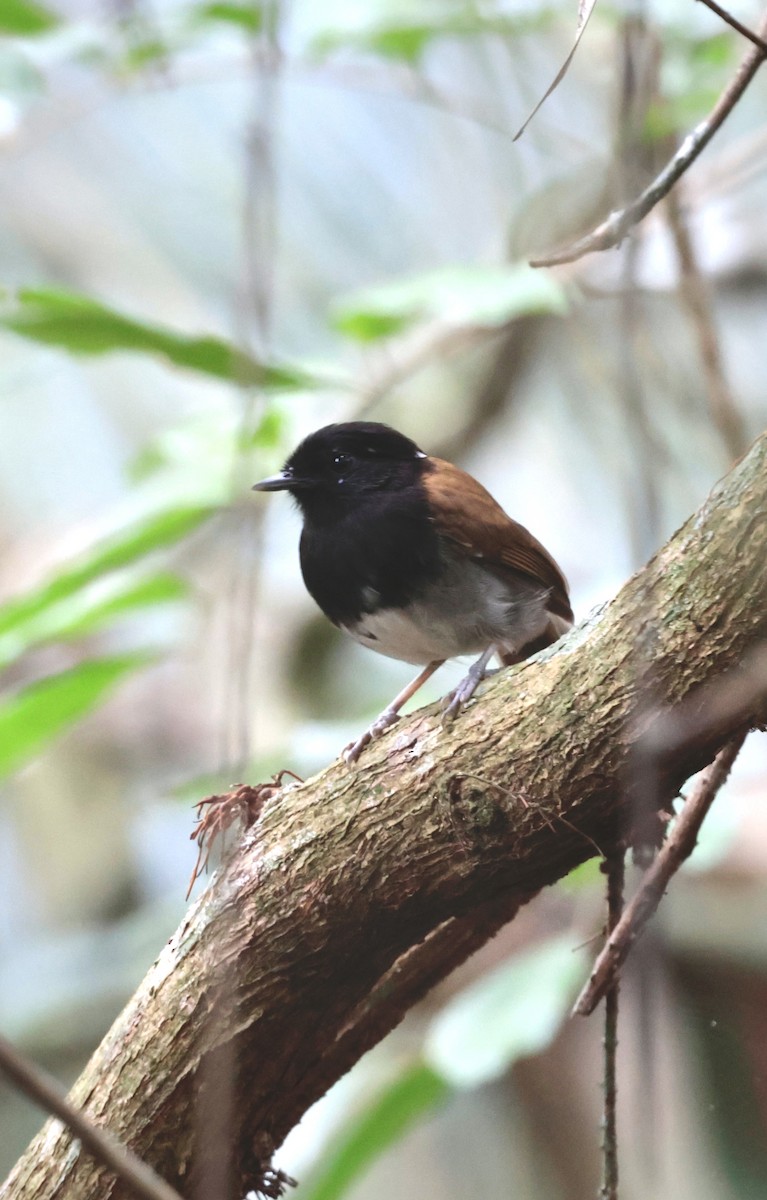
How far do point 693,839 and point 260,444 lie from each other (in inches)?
58.2

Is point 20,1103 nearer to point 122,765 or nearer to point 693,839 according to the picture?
point 122,765

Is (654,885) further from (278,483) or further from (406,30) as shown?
(406,30)

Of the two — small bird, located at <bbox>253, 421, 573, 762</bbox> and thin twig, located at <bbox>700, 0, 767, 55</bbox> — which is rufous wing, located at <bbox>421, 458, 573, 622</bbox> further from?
thin twig, located at <bbox>700, 0, 767, 55</bbox>

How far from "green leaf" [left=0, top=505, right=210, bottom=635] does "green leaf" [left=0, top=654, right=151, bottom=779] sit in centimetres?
15

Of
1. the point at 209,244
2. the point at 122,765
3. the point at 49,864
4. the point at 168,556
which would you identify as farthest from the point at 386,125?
the point at 49,864

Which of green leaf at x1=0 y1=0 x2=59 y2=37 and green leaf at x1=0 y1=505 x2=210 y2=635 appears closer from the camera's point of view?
green leaf at x1=0 y1=505 x2=210 y2=635

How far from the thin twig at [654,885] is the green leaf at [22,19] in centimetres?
218

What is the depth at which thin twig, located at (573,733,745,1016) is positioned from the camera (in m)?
1.65

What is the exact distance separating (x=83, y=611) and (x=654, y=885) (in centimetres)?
148

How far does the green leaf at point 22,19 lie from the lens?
2.61 m

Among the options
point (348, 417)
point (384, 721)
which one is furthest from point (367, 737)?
point (348, 417)

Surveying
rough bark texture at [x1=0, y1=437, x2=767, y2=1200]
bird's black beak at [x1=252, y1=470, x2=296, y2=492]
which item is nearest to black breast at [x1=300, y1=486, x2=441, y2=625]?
bird's black beak at [x1=252, y1=470, x2=296, y2=492]

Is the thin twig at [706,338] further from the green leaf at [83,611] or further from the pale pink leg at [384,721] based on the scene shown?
the green leaf at [83,611]

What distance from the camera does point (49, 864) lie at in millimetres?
5941
